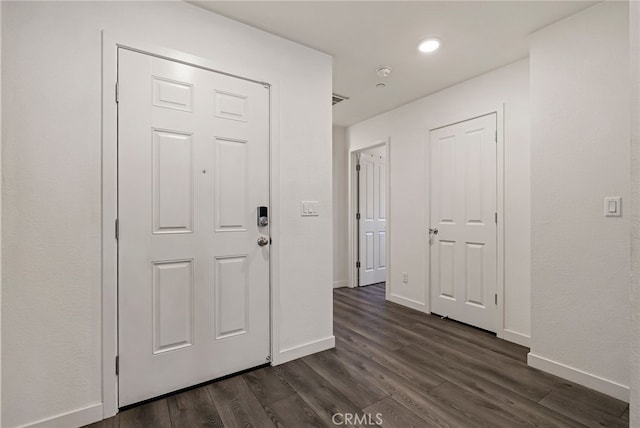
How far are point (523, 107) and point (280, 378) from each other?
9.58 ft

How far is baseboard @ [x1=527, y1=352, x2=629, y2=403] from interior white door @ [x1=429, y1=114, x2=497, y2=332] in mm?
613

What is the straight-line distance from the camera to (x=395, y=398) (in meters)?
1.83

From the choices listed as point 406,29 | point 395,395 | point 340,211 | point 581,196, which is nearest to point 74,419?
point 395,395

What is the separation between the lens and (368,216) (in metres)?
4.63

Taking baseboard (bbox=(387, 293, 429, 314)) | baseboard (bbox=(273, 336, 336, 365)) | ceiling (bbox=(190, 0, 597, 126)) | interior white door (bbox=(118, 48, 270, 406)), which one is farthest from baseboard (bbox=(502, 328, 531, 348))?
ceiling (bbox=(190, 0, 597, 126))

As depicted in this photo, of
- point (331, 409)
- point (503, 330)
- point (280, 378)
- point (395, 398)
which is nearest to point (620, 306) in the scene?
point (503, 330)

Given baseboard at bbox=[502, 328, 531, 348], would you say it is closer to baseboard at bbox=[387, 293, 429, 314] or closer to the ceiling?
baseboard at bbox=[387, 293, 429, 314]

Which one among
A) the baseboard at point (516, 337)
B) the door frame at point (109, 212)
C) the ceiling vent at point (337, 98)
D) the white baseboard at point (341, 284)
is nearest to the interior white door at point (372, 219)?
the white baseboard at point (341, 284)

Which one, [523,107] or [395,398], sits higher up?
[523,107]

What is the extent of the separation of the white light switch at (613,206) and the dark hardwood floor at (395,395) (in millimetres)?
1121

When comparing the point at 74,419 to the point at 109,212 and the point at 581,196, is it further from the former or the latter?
the point at 581,196

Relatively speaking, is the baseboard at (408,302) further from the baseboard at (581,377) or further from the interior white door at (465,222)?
the baseboard at (581,377)

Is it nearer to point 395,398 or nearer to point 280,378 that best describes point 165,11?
point 280,378

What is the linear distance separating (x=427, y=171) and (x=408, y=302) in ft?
5.13
